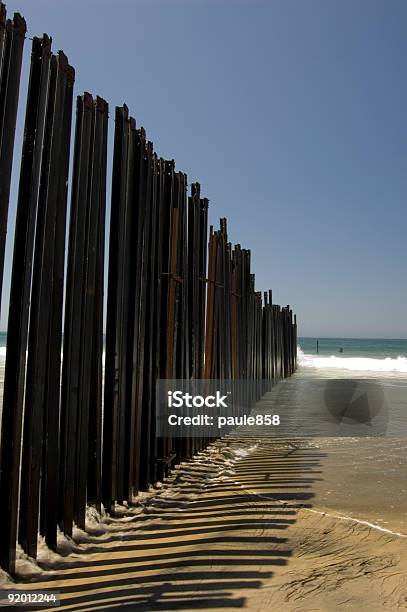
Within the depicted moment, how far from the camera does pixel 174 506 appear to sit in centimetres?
460

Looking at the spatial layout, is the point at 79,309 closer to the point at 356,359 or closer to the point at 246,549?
the point at 246,549

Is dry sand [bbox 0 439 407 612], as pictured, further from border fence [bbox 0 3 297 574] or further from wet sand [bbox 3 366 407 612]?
border fence [bbox 0 3 297 574]

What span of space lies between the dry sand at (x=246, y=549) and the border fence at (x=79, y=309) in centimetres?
29

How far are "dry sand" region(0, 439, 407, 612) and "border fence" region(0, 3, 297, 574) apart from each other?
0.94ft

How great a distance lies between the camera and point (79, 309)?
3.68 metres

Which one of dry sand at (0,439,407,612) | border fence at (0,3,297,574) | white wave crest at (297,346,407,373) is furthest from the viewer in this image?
white wave crest at (297,346,407,373)

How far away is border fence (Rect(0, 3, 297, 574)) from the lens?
3.07m

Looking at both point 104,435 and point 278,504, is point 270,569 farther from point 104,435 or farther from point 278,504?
point 104,435

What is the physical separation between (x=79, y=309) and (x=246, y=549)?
205 centimetres

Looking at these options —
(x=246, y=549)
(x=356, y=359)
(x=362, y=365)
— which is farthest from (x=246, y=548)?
(x=356, y=359)

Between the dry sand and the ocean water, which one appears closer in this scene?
the dry sand

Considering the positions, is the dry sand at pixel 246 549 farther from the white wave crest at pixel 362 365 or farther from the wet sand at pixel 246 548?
the white wave crest at pixel 362 365

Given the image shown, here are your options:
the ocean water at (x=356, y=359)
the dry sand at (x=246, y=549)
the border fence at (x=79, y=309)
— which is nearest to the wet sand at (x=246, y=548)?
the dry sand at (x=246, y=549)

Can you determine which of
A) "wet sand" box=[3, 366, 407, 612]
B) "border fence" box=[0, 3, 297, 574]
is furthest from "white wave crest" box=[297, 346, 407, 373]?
"border fence" box=[0, 3, 297, 574]
